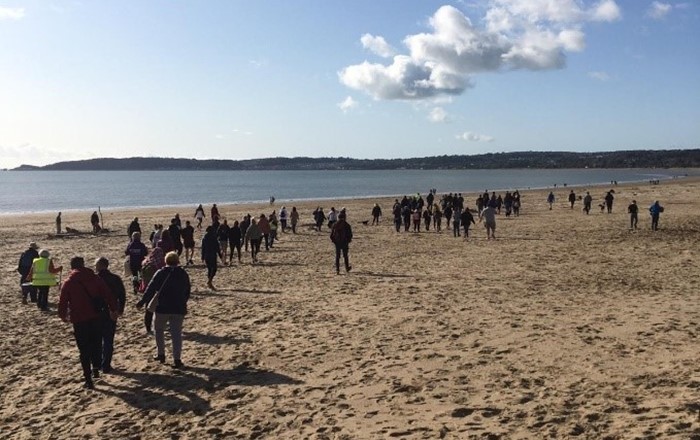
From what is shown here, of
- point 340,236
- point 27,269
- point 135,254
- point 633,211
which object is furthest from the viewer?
point 633,211

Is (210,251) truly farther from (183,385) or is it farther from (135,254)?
(183,385)

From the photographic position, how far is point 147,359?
8.41 m

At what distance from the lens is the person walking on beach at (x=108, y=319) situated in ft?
25.5

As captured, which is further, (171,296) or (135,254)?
(135,254)

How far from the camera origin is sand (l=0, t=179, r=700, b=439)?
6000 millimetres

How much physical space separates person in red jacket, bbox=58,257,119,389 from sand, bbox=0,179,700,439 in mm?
518

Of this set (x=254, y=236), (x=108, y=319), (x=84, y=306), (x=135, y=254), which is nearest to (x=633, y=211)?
(x=254, y=236)

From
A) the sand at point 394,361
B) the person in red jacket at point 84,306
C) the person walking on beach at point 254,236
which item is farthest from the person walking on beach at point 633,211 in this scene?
the person in red jacket at point 84,306

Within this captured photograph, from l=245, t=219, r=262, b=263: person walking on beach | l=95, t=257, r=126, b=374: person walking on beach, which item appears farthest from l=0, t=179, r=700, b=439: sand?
l=245, t=219, r=262, b=263: person walking on beach

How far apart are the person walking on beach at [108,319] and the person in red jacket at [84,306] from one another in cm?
26

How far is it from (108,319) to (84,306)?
597 mm

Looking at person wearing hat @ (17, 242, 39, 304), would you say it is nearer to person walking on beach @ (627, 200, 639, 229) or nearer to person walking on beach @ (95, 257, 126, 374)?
person walking on beach @ (95, 257, 126, 374)

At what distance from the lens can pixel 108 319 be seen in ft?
25.2

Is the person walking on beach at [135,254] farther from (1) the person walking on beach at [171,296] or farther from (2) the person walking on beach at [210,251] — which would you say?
(1) the person walking on beach at [171,296]
